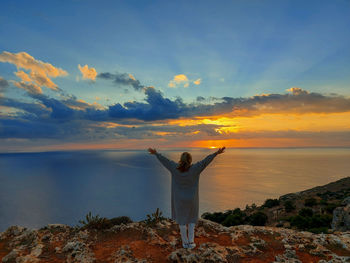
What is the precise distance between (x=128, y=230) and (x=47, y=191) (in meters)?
161

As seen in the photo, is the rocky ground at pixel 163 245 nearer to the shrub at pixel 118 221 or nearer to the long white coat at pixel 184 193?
the shrub at pixel 118 221

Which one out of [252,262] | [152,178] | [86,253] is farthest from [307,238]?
[152,178]

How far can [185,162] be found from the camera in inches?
233

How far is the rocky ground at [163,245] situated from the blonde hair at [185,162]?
99.1 inches

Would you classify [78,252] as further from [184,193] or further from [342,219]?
[342,219]

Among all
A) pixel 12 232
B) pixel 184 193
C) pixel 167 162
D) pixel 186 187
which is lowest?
pixel 12 232

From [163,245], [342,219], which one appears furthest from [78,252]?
[342,219]

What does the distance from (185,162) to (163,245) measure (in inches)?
138

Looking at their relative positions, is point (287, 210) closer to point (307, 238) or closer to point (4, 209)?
point (307, 238)

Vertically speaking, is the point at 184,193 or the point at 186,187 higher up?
the point at 186,187

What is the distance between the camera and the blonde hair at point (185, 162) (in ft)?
19.4

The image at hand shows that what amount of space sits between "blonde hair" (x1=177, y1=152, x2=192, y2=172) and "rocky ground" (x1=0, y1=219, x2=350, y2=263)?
2.52m

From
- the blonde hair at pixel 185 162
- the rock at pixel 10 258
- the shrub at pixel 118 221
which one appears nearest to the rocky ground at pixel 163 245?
the rock at pixel 10 258

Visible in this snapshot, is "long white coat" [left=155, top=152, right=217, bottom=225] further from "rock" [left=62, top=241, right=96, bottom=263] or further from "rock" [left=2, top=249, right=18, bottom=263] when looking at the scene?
"rock" [left=2, top=249, right=18, bottom=263]
